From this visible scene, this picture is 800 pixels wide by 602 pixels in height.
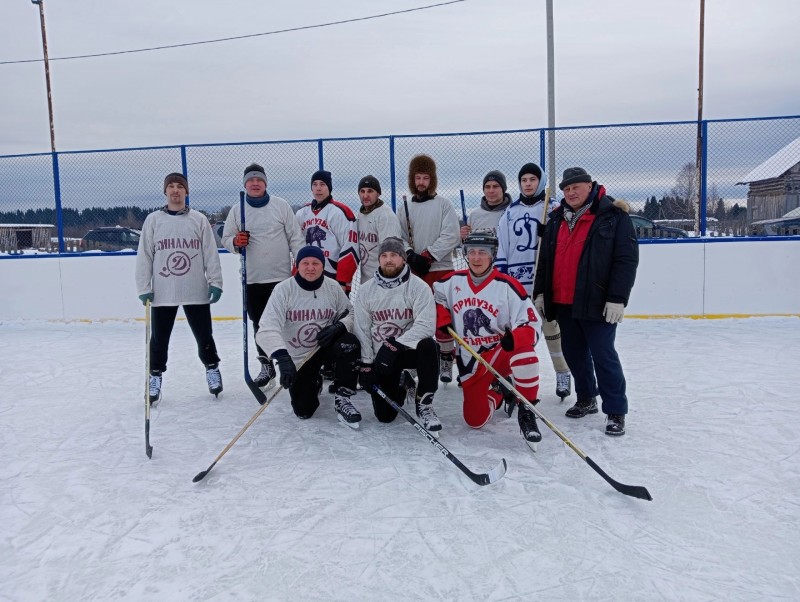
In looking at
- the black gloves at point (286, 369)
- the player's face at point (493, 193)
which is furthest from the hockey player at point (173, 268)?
the player's face at point (493, 193)

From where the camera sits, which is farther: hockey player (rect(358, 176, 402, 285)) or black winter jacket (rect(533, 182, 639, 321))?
hockey player (rect(358, 176, 402, 285))

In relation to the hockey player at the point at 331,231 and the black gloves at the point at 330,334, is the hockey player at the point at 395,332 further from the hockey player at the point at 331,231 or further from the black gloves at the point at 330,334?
the hockey player at the point at 331,231

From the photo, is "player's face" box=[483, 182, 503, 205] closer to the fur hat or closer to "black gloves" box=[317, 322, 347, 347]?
the fur hat

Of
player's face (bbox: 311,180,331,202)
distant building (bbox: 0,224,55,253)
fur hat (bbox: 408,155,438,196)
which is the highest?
fur hat (bbox: 408,155,438,196)

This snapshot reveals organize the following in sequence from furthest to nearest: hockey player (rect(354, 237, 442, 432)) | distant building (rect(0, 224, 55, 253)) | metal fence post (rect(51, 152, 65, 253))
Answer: distant building (rect(0, 224, 55, 253)) → metal fence post (rect(51, 152, 65, 253)) → hockey player (rect(354, 237, 442, 432))

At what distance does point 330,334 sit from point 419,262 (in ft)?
2.93

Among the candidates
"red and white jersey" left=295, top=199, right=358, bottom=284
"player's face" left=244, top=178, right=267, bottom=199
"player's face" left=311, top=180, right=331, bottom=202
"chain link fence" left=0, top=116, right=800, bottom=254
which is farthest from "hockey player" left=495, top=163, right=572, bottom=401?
"chain link fence" left=0, top=116, right=800, bottom=254

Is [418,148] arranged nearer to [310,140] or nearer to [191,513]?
[310,140]

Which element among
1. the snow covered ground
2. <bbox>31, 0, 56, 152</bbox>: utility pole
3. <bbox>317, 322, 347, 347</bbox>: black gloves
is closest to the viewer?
the snow covered ground

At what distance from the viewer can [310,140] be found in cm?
641

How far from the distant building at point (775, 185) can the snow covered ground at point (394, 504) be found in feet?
9.31

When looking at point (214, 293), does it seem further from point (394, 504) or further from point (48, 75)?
point (48, 75)

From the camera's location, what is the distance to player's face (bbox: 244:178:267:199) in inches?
150

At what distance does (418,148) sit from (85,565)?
17.0ft
